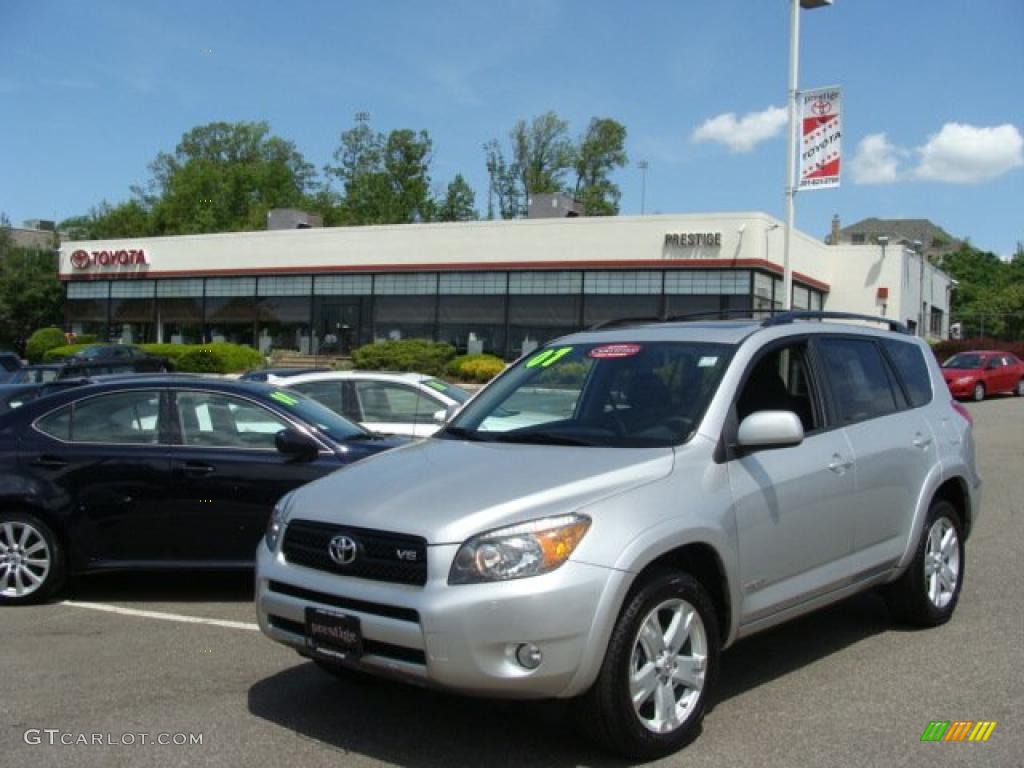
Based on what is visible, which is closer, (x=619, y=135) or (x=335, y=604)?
(x=335, y=604)

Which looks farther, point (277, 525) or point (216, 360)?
point (216, 360)

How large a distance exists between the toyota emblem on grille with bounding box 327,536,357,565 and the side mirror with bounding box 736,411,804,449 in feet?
5.83

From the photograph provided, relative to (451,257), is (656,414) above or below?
below

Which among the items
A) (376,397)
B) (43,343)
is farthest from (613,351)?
(43,343)

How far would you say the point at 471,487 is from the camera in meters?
4.13

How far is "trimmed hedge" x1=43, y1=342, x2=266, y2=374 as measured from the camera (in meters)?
37.3

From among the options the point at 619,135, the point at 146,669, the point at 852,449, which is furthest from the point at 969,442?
the point at 619,135

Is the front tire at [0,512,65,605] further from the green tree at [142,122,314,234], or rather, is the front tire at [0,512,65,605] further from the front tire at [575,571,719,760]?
the green tree at [142,122,314,234]

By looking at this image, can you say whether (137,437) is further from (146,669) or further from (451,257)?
(451,257)

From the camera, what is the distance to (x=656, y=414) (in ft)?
15.8

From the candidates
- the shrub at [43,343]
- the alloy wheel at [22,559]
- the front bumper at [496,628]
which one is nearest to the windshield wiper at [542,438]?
the front bumper at [496,628]

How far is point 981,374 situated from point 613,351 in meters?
27.5

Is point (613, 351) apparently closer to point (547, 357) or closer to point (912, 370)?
point (547, 357)

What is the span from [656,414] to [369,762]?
6.60ft
